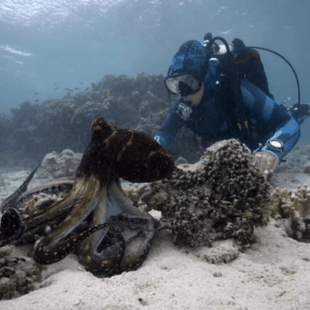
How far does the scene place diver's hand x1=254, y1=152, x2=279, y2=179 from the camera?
3.50 m

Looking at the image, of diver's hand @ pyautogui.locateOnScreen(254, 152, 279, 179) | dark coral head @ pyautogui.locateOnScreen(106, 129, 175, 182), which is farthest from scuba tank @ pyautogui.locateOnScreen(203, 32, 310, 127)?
dark coral head @ pyautogui.locateOnScreen(106, 129, 175, 182)

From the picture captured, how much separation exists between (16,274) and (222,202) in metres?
1.92

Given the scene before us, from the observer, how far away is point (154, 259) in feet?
6.61

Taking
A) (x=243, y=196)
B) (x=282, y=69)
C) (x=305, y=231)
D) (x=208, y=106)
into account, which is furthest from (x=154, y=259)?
(x=282, y=69)

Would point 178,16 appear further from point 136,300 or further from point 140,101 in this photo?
point 136,300

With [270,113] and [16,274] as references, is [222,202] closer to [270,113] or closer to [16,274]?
[16,274]

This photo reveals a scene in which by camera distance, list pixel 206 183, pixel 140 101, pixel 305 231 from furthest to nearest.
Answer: pixel 140 101, pixel 305 231, pixel 206 183

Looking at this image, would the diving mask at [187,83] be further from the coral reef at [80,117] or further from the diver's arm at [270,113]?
the coral reef at [80,117]

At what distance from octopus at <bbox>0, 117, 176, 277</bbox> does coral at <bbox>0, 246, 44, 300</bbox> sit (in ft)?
0.66

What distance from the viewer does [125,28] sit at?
44500 millimetres

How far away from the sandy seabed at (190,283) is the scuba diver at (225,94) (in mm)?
3736

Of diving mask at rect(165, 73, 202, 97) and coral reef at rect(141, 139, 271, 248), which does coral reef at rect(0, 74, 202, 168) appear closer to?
diving mask at rect(165, 73, 202, 97)

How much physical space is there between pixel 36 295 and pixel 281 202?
2.97 m

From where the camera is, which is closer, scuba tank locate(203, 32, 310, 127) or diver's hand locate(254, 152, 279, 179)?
Result: diver's hand locate(254, 152, 279, 179)
